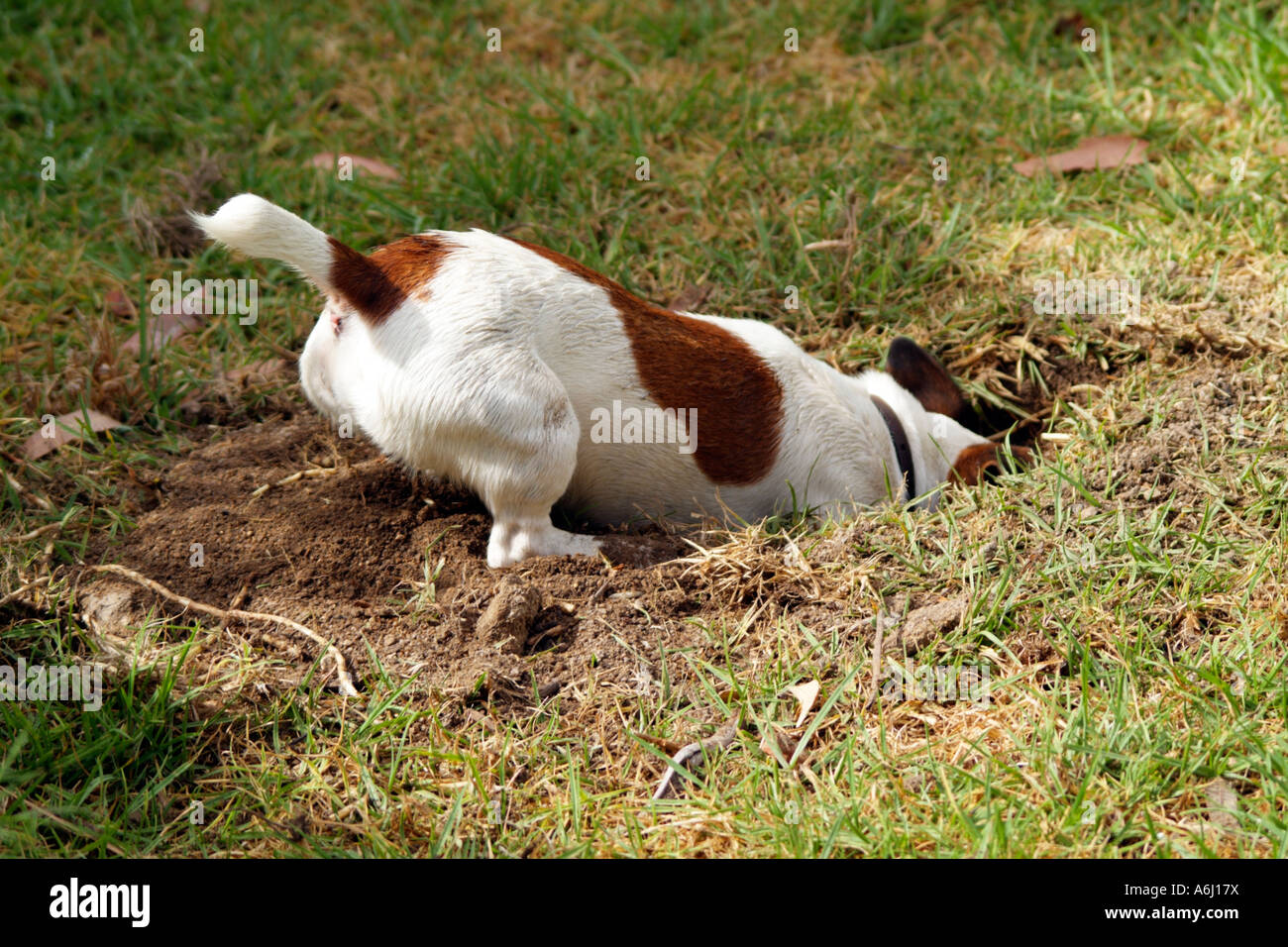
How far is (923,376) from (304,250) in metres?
2.16

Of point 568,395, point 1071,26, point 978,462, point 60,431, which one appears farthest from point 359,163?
point 1071,26

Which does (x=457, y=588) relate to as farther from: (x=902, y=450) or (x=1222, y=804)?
(x=1222, y=804)

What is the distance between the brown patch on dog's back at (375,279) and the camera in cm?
325

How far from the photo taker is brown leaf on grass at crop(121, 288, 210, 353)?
4.33 meters

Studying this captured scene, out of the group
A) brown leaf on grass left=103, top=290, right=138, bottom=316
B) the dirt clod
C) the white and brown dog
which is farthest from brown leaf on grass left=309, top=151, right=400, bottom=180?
the dirt clod

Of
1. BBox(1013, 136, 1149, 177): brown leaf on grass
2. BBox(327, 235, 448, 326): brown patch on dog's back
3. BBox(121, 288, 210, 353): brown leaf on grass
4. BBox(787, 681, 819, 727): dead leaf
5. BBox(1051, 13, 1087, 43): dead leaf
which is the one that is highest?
BBox(1051, 13, 1087, 43): dead leaf

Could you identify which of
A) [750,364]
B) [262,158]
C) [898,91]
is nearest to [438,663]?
[750,364]

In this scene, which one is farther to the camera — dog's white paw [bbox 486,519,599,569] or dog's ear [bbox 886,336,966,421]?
dog's ear [bbox 886,336,966,421]

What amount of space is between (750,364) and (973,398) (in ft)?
3.60

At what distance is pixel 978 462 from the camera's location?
360cm

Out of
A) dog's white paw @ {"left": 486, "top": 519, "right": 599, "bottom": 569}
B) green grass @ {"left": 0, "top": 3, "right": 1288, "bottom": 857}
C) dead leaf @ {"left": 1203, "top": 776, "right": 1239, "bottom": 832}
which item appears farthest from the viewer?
dog's white paw @ {"left": 486, "top": 519, "right": 599, "bottom": 569}

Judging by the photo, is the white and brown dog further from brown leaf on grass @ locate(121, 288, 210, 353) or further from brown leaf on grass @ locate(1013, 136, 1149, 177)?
brown leaf on grass @ locate(1013, 136, 1149, 177)

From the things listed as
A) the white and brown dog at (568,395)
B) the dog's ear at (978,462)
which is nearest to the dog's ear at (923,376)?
the white and brown dog at (568,395)

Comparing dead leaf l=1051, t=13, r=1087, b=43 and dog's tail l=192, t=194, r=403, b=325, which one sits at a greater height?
dead leaf l=1051, t=13, r=1087, b=43
